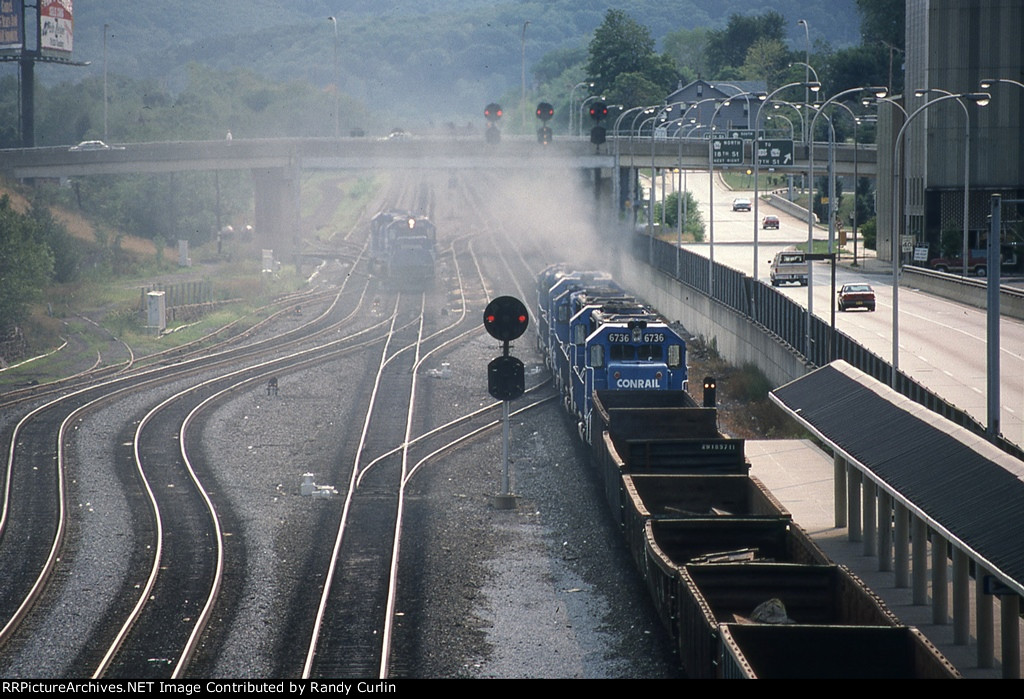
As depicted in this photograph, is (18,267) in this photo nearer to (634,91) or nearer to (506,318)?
(506,318)

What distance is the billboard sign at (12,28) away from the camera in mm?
99438

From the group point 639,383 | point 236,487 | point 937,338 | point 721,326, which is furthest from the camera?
point 721,326

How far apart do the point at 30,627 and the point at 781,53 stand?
597ft

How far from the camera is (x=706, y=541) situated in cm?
1947

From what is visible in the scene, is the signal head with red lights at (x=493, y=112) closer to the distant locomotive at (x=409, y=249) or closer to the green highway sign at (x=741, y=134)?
the green highway sign at (x=741, y=134)

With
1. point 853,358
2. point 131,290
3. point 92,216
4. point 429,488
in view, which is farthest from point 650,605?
point 92,216

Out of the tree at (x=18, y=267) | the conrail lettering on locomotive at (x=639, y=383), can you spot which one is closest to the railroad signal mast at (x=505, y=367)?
the conrail lettering on locomotive at (x=639, y=383)

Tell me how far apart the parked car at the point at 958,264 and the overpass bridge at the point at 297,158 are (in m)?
20.7

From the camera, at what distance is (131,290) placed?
230ft

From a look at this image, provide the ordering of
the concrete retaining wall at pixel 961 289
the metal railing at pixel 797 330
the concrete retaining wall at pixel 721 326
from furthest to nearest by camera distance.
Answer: the concrete retaining wall at pixel 961 289 < the concrete retaining wall at pixel 721 326 < the metal railing at pixel 797 330

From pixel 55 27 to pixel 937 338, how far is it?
80.8m

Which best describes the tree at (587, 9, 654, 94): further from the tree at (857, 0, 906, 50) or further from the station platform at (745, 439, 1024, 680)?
the station platform at (745, 439, 1024, 680)

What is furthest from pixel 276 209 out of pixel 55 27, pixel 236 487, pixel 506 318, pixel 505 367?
pixel 505 367

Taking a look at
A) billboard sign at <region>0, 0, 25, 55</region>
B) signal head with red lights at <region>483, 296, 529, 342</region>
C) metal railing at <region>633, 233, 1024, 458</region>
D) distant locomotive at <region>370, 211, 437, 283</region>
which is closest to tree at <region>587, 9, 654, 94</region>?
billboard sign at <region>0, 0, 25, 55</region>
